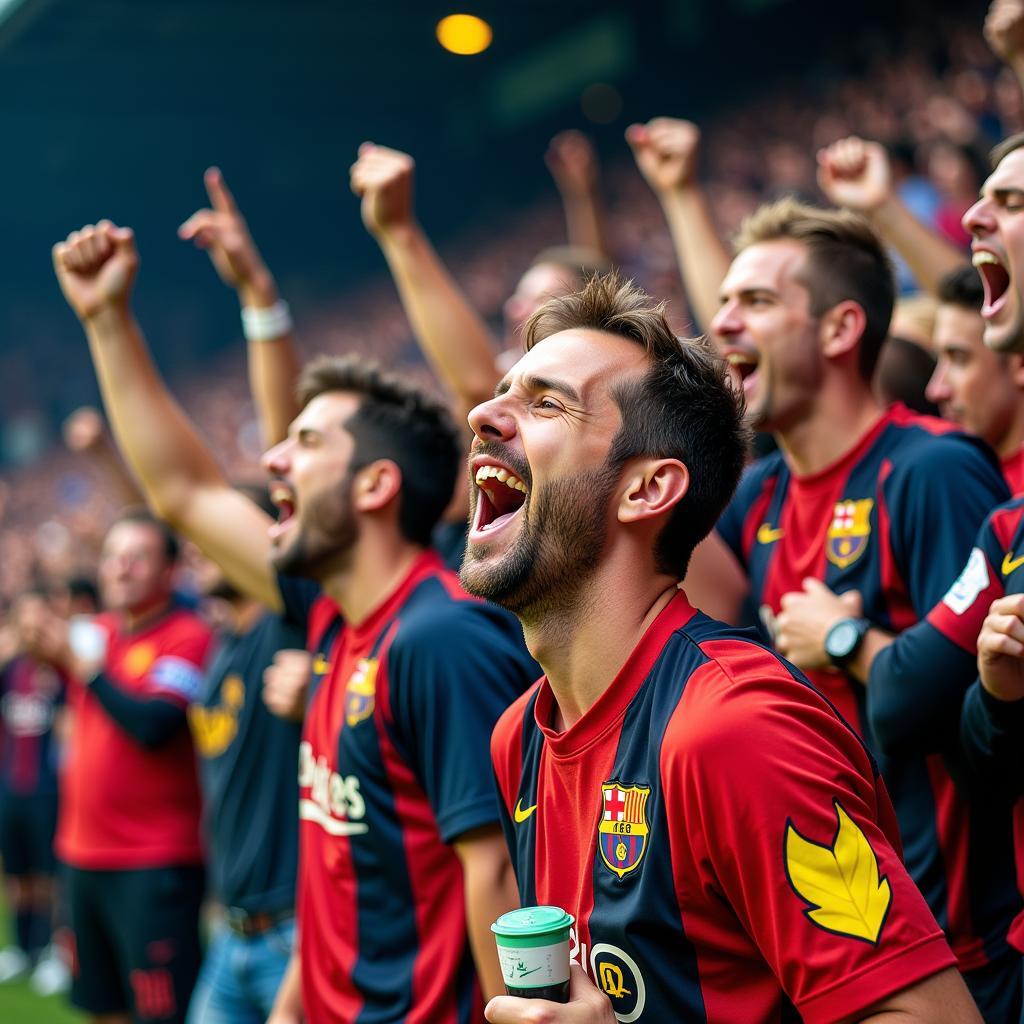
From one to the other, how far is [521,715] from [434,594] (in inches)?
33.8

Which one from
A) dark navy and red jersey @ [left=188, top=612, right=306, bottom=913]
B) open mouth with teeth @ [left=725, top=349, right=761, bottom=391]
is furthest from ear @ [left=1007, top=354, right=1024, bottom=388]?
dark navy and red jersey @ [left=188, top=612, right=306, bottom=913]

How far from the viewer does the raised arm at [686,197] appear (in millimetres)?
4348

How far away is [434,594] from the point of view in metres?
3.21

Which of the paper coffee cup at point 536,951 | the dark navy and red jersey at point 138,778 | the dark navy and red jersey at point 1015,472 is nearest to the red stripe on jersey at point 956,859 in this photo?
the dark navy and red jersey at point 1015,472

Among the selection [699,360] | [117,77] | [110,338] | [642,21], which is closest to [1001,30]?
[699,360]

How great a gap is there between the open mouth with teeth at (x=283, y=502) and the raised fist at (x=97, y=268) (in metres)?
0.82

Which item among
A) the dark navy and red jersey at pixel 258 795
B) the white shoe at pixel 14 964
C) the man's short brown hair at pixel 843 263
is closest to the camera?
the man's short brown hair at pixel 843 263

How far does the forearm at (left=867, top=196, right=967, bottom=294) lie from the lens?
12.8 ft

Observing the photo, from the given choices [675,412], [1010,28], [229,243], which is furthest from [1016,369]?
[229,243]

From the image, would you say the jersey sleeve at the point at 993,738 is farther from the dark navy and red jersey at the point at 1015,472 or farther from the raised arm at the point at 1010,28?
the raised arm at the point at 1010,28

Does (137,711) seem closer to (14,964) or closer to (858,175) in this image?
(858,175)

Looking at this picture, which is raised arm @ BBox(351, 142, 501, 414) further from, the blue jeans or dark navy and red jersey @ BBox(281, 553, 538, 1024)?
the blue jeans

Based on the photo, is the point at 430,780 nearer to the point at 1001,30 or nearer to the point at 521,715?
the point at 521,715

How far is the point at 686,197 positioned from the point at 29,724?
22.2ft
